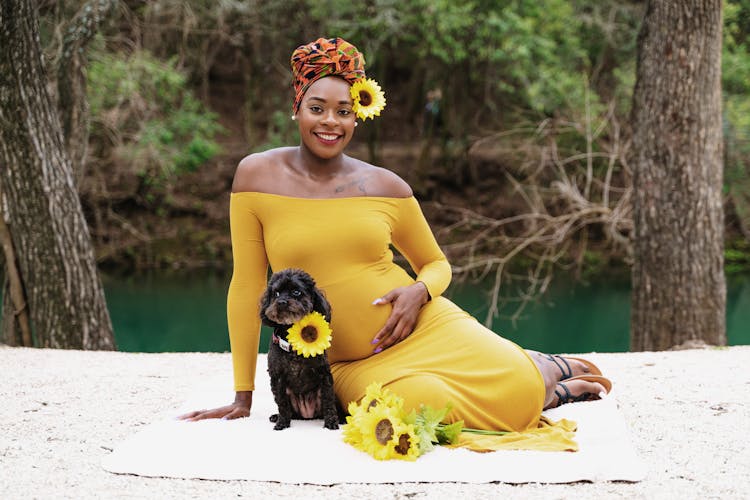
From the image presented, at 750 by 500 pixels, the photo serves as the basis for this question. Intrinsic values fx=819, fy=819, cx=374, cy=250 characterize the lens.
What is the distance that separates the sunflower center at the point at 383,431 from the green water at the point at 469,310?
26.6 ft

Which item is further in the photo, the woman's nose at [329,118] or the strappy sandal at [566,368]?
the strappy sandal at [566,368]

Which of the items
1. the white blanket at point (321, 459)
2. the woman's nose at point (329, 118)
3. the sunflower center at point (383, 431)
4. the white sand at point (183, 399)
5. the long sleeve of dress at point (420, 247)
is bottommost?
the white sand at point (183, 399)

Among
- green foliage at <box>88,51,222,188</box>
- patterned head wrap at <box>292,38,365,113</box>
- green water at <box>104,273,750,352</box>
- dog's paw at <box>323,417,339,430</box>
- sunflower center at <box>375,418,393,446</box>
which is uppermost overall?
green foliage at <box>88,51,222,188</box>

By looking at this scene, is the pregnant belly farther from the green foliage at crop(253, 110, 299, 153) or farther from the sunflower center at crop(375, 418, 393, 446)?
the green foliage at crop(253, 110, 299, 153)

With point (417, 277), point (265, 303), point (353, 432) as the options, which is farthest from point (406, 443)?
point (417, 277)

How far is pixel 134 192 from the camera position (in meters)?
18.3

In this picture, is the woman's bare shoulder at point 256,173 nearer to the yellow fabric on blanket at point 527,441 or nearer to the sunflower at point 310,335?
the sunflower at point 310,335

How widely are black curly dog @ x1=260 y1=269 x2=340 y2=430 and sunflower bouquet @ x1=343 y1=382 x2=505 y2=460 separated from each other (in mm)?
254

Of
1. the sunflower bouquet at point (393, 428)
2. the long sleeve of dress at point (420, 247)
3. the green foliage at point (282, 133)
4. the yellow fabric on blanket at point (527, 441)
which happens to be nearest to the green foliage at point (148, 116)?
the green foliage at point (282, 133)

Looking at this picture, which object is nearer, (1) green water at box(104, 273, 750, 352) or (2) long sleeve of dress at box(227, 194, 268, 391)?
(2) long sleeve of dress at box(227, 194, 268, 391)

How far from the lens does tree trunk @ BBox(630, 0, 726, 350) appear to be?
7000mm

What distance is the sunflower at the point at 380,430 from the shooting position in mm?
3225

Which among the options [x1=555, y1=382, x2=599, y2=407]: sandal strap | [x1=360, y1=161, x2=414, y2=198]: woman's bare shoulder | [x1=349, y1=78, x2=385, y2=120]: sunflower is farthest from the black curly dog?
[x1=555, y1=382, x2=599, y2=407]: sandal strap

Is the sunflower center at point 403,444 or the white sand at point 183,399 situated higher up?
the sunflower center at point 403,444
